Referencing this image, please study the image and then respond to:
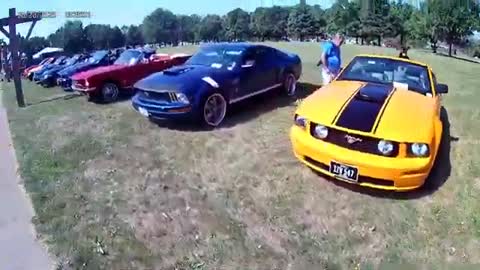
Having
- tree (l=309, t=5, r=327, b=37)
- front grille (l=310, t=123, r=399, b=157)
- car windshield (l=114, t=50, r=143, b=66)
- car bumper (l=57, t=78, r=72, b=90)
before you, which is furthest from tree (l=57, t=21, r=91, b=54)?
front grille (l=310, t=123, r=399, b=157)

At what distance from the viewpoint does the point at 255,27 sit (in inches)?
2623

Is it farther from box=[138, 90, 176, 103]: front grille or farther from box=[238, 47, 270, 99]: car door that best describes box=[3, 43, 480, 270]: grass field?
box=[238, 47, 270, 99]: car door

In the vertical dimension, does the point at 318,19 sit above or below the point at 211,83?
above

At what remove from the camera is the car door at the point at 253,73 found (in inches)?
328

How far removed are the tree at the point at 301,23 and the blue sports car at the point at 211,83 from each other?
177 ft

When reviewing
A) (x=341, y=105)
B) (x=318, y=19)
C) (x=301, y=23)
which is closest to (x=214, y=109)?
(x=341, y=105)

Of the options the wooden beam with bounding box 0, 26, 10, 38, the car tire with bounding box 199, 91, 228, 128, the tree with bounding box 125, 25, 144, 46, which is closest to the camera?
the car tire with bounding box 199, 91, 228, 128

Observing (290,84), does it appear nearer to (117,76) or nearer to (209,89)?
(209,89)

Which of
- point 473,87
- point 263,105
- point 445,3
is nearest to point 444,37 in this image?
point 445,3

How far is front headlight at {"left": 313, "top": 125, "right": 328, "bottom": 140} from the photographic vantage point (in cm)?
545

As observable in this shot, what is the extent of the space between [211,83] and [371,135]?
3.21 metres

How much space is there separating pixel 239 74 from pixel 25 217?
419cm

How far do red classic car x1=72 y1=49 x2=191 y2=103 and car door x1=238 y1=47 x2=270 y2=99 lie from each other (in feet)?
14.8

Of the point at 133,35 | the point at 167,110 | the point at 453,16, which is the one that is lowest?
the point at 167,110
